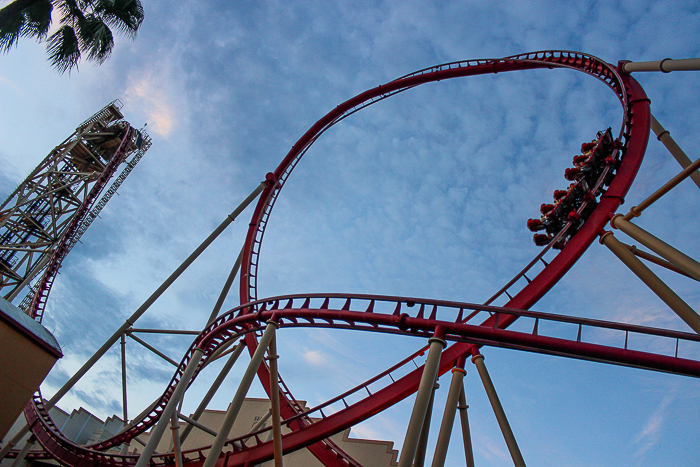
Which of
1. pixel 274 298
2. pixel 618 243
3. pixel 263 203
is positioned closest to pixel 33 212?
pixel 263 203

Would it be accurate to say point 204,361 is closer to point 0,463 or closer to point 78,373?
point 78,373

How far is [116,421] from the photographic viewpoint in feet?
53.6

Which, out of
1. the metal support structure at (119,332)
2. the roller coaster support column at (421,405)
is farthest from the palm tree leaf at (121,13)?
the roller coaster support column at (421,405)

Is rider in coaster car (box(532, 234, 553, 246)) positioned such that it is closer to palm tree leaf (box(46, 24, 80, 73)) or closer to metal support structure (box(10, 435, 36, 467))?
palm tree leaf (box(46, 24, 80, 73))

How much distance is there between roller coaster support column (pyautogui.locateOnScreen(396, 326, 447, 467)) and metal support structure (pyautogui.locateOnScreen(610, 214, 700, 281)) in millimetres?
2739

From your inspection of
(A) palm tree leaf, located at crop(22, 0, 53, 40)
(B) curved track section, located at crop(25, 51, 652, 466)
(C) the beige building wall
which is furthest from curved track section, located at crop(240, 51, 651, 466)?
(A) palm tree leaf, located at crop(22, 0, 53, 40)

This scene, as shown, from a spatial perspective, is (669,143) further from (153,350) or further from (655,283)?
(153,350)

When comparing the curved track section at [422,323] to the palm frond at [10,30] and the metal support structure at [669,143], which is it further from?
Result: the palm frond at [10,30]

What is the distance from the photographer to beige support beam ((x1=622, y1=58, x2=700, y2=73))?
6139 mm

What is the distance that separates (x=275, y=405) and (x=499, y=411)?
9.41 ft

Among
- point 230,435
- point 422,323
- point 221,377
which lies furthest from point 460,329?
point 230,435

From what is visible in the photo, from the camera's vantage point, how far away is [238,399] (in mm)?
6211

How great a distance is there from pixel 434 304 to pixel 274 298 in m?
2.69

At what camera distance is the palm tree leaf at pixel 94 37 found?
24.2 feet
